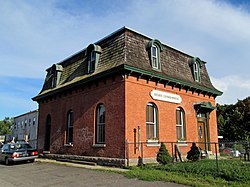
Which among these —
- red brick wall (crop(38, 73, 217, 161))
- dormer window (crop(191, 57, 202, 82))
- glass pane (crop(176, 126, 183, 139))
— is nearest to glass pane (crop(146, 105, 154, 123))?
red brick wall (crop(38, 73, 217, 161))

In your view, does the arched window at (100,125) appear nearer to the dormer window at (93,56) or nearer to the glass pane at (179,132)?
the dormer window at (93,56)

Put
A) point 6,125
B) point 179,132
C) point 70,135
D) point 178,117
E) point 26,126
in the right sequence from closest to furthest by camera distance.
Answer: point 179,132
point 178,117
point 70,135
point 26,126
point 6,125

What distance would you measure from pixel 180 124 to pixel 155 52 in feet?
17.1

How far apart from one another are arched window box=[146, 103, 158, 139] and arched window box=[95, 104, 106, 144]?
2669mm

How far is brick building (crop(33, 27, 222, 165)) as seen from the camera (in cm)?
1374

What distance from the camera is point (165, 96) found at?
1566 centimetres

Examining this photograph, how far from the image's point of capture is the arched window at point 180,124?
1658cm

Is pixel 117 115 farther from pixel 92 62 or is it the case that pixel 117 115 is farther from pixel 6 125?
pixel 6 125

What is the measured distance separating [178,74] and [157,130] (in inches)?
182

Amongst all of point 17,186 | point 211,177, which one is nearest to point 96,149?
point 17,186

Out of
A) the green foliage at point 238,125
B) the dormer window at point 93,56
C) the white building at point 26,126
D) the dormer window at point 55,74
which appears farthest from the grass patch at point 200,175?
the white building at point 26,126

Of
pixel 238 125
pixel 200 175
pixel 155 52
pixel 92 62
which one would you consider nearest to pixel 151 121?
pixel 155 52

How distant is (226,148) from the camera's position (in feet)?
65.4

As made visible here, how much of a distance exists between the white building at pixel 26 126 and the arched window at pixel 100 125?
31.6 meters
